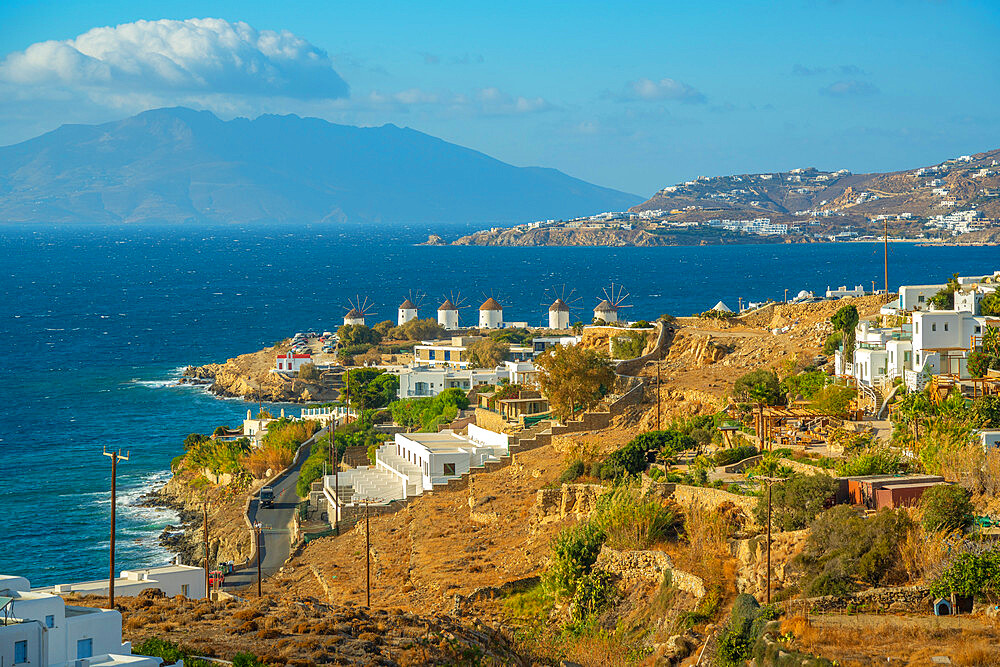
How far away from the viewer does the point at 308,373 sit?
240 ft

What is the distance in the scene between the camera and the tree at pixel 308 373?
239 ft

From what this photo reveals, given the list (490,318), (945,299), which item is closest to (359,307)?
(490,318)

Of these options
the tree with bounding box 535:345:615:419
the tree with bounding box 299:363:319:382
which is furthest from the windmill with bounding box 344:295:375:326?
the tree with bounding box 535:345:615:419

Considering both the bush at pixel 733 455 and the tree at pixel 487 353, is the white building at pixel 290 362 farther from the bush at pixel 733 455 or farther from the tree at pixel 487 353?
the bush at pixel 733 455

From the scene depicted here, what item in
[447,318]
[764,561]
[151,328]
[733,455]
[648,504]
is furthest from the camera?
[151,328]

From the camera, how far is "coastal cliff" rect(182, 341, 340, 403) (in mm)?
70188

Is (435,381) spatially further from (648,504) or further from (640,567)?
(640,567)

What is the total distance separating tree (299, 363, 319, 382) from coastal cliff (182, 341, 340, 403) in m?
0.45

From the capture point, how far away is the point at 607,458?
28.7 metres

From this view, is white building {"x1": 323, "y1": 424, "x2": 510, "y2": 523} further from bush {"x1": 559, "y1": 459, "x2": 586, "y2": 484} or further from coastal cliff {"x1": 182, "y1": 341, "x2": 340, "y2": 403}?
coastal cliff {"x1": 182, "y1": 341, "x2": 340, "y2": 403}

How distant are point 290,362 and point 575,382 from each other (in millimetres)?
41726

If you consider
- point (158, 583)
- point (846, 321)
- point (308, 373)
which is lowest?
point (158, 583)

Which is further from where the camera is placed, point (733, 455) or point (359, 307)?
point (359, 307)

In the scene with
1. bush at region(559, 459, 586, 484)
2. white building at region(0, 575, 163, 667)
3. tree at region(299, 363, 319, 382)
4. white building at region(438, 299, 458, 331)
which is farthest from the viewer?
white building at region(438, 299, 458, 331)
